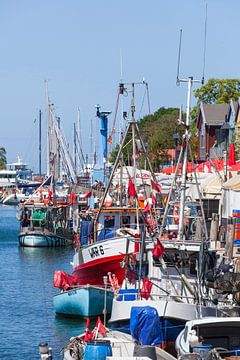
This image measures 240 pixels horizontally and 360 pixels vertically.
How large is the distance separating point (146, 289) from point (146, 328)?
15.4 feet

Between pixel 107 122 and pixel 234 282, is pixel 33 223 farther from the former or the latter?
pixel 234 282

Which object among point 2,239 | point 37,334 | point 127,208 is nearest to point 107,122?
point 2,239

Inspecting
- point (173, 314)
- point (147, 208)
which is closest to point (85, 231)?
point (147, 208)

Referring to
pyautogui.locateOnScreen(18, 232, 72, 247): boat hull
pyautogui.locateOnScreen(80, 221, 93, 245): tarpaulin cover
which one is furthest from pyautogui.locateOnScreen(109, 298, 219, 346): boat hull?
pyautogui.locateOnScreen(18, 232, 72, 247): boat hull

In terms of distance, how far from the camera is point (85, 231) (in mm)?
49719

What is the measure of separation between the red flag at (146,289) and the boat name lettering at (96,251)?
9.92 metres

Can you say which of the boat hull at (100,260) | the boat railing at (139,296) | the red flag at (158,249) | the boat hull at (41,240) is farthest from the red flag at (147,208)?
the boat hull at (41,240)

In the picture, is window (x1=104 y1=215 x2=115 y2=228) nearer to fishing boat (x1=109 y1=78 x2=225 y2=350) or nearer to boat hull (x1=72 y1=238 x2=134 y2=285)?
boat hull (x1=72 y1=238 x2=134 y2=285)

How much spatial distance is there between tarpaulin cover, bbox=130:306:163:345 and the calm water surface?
200 inches

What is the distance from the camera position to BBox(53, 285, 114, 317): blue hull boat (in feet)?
132

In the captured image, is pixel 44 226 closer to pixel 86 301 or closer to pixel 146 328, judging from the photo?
pixel 86 301

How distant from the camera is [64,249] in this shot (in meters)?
Result: 78.4

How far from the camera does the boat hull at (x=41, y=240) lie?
261ft

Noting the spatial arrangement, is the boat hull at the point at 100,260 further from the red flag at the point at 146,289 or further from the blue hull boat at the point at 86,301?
the red flag at the point at 146,289
